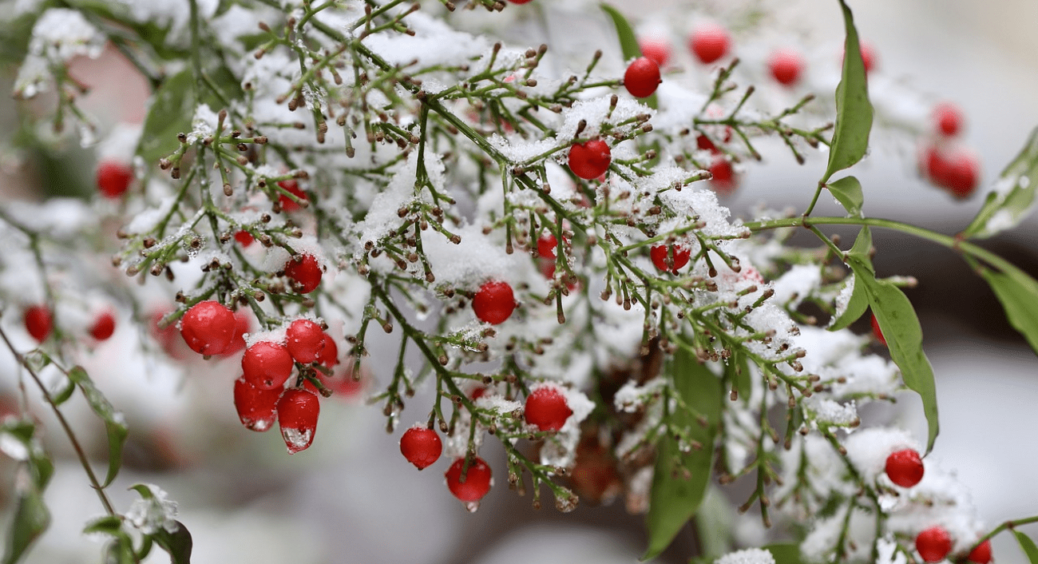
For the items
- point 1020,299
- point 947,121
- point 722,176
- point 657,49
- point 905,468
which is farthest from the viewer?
point 947,121

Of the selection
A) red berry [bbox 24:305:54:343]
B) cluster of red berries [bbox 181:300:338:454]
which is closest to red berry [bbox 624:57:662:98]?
cluster of red berries [bbox 181:300:338:454]

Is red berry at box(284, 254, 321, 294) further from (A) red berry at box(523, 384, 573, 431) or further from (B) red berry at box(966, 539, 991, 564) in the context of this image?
(B) red berry at box(966, 539, 991, 564)

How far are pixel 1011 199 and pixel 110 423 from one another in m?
0.47

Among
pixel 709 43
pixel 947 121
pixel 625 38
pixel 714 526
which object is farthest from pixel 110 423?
pixel 947 121

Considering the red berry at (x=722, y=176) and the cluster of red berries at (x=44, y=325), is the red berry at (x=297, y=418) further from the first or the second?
the cluster of red berries at (x=44, y=325)

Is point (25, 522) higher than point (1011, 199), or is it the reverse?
point (1011, 199)

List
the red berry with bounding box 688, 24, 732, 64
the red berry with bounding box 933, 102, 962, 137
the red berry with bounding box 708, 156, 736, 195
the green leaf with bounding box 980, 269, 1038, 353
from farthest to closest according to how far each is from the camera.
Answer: the red berry with bounding box 933, 102, 962, 137 → the red berry with bounding box 688, 24, 732, 64 → the red berry with bounding box 708, 156, 736, 195 → the green leaf with bounding box 980, 269, 1038, 353

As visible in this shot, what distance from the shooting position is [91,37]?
0.58 meters

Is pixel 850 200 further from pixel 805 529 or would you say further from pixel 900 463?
pixel 805 529

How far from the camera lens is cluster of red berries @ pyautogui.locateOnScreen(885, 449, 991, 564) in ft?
1.47

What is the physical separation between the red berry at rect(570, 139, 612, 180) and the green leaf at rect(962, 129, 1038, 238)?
176 millimetres

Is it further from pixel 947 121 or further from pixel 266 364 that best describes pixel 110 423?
pixel 947 121

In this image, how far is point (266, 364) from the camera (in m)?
0.36

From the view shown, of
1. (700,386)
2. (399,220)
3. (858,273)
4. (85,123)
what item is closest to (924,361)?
(858,273)
